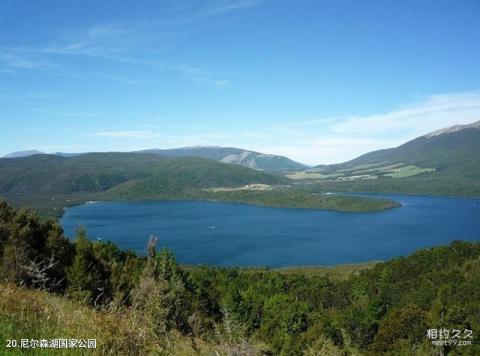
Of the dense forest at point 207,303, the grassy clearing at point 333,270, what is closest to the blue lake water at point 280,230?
the grassy clearing at point 333,270

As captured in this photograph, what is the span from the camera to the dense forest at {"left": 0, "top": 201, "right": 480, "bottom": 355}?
12.6 feet

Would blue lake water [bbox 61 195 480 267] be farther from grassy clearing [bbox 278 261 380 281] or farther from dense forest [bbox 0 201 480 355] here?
dense forest [bbox 0 201 480 355]

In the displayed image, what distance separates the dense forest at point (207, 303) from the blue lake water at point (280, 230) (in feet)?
67.9

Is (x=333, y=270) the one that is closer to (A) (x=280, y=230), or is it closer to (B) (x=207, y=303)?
(B) (x=207, y=303)

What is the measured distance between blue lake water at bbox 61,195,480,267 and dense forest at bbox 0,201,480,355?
2070cm

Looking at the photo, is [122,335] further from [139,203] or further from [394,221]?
[139,203]

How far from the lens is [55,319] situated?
A: 3.79m

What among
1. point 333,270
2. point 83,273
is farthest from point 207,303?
point 333,270

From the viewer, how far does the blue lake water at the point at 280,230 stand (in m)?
83.9

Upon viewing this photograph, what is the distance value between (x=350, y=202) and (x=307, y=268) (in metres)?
93.3

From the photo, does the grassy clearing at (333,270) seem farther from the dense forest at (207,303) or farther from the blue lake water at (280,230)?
the blue lake water at (280,230)

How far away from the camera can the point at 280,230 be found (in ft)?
372

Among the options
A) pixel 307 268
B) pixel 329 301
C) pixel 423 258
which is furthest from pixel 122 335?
pixel 307 268

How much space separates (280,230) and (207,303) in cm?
8312
